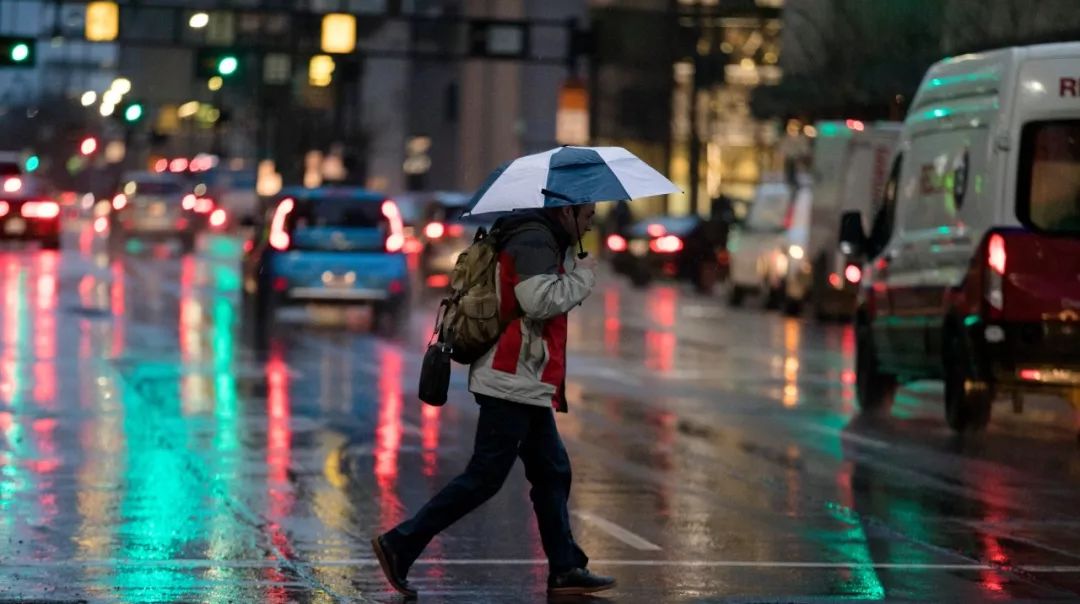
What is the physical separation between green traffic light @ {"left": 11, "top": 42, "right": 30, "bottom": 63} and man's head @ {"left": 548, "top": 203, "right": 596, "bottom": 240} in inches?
1800

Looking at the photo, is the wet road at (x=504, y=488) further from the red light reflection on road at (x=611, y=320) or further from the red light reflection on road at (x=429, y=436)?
the red light reflection on road at (x=611, y=320)

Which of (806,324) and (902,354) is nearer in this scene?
(902,354)

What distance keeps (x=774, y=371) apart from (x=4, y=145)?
130703 mm

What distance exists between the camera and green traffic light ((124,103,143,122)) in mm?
60406

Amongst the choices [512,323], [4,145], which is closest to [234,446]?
[512,323]

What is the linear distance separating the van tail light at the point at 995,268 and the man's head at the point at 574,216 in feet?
23.5

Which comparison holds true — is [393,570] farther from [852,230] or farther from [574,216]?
[852,230]

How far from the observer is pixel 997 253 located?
631 inches

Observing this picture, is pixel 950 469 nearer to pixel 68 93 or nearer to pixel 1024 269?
pixel 1024 269

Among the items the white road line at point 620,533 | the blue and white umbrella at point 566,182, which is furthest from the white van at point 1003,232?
the blue and white umbrella at point 566,182

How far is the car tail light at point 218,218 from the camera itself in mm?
57000

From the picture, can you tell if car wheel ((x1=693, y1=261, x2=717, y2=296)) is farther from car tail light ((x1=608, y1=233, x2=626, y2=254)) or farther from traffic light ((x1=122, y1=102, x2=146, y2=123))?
traffic light ((x1=122, y1=102, x2=146, y2=123))

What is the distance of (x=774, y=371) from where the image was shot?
23453mm

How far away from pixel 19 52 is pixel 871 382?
3794 centimetres
